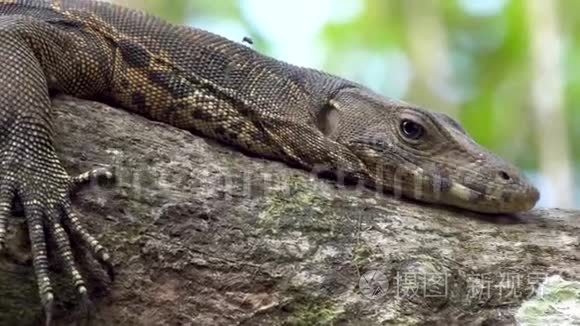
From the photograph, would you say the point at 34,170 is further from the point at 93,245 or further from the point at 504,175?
the point at 504,175

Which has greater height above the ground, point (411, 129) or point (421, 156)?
point (411, 129)

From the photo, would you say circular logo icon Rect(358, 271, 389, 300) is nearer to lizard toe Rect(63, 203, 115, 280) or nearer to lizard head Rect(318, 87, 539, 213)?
lizard head Rect(318, 87, 539, 213)

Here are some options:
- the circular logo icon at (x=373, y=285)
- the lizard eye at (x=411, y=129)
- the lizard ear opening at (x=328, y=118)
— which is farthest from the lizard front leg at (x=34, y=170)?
the lizard eye at (x=411, y=129)

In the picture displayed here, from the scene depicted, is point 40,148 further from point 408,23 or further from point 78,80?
point 408,23

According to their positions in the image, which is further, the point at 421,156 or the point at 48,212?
the point at 421,156

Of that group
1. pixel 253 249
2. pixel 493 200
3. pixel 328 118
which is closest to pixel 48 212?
pixel 253 249

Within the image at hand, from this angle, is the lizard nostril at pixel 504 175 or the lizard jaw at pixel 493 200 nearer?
the lizard jaw at pixel 493 200

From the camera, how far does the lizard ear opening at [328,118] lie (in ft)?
18.0

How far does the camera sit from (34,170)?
417 cm

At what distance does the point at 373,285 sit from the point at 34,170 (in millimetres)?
1706

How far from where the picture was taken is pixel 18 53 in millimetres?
4605

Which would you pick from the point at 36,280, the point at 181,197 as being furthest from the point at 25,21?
the point at 36,280

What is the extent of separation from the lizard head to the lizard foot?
1713 mm

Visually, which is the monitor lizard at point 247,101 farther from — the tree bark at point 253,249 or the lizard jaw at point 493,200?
the tree bark at point 253,249
